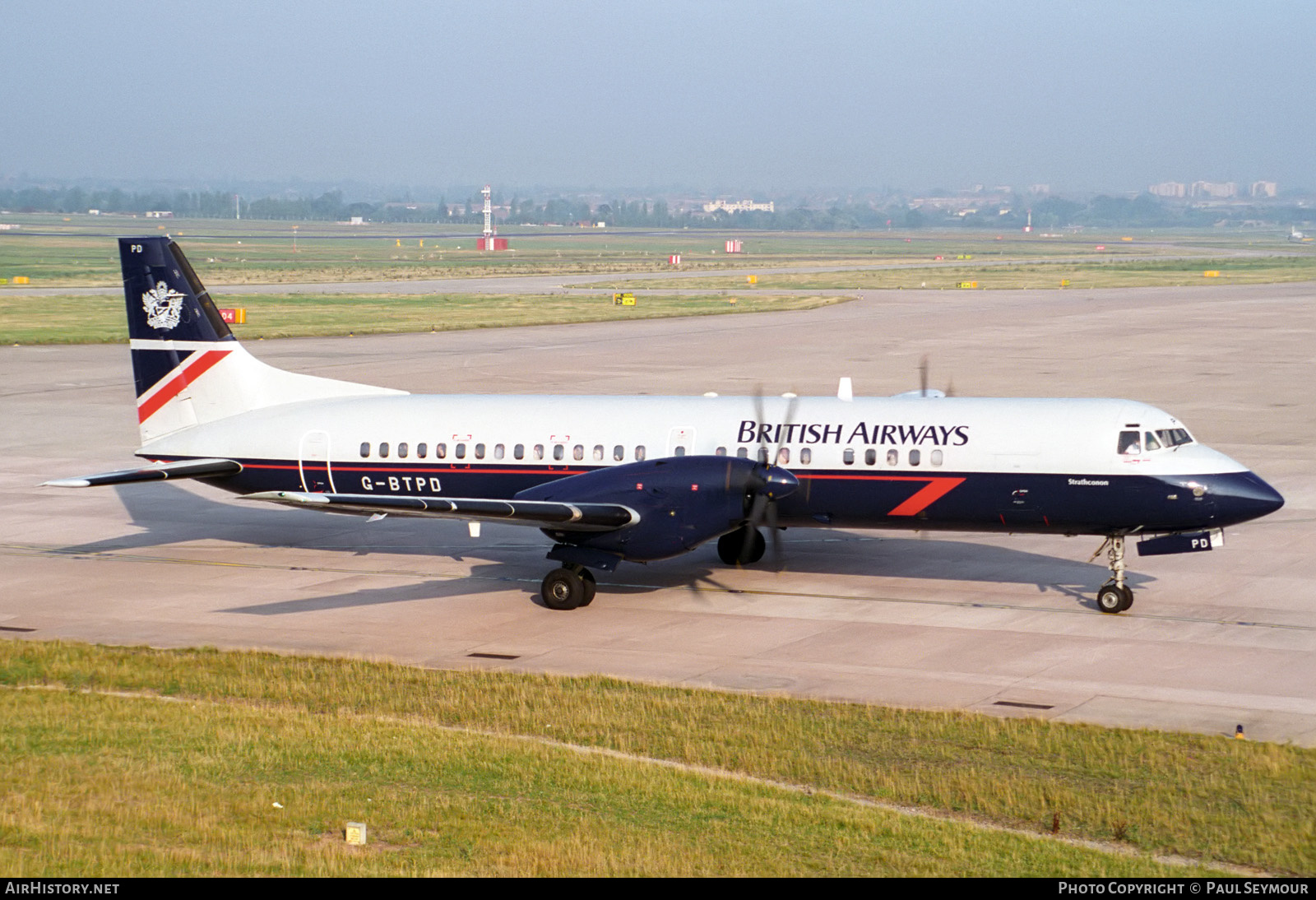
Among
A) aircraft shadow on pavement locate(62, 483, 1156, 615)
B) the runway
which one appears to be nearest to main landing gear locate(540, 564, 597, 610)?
the runway

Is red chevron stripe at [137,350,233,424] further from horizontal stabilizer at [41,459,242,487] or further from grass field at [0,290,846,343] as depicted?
grass field at [0,290,846,343]

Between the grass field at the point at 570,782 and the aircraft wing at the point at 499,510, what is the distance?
2.87m

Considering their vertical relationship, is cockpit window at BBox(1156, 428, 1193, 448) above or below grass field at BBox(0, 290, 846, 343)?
above

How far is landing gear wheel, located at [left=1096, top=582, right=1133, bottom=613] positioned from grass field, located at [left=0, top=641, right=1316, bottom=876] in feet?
20.7

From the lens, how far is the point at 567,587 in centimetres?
2428

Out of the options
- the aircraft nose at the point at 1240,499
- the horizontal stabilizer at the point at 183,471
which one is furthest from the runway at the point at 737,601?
the horizontal stabilizer at the point at 183,471

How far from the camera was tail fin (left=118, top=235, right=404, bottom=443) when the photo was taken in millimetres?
28047

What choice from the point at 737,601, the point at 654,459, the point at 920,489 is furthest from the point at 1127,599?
the point at 654,459

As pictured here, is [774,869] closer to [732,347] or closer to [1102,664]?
[1102,664]

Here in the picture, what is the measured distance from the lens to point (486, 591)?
2577 cm

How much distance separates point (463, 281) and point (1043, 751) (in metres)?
115

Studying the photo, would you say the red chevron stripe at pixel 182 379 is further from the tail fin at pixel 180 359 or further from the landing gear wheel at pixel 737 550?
the landing gear wheel at pixel 737 550

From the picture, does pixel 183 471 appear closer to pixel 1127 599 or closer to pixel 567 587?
pixel 567 587

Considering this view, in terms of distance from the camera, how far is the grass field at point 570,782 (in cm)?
1343
